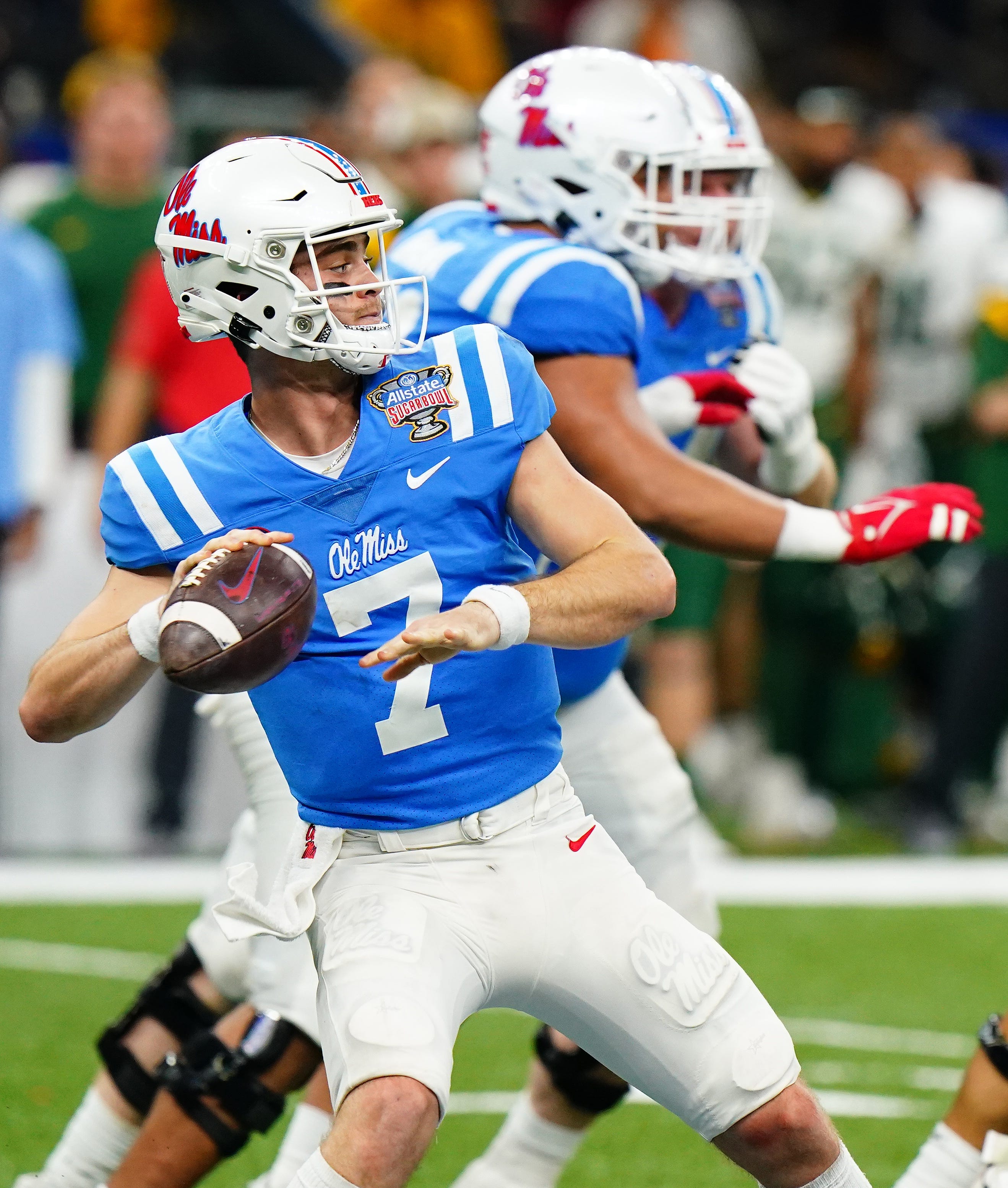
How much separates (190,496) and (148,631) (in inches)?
→ 9.9

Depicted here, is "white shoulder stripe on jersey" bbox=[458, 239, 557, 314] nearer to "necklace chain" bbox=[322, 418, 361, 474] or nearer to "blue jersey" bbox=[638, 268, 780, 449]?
"blue jersey" bbox=[638, 268, 780, 449]

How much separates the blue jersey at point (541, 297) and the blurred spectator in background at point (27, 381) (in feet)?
10.4

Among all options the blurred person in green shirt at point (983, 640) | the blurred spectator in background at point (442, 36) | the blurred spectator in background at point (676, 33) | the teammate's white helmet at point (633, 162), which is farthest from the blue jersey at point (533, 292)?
the blurred spectator in background at point (442, 36)

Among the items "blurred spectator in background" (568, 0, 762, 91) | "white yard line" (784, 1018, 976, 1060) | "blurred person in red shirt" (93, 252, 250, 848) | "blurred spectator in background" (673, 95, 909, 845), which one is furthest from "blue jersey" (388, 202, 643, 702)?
"blurred spectator in background" (568, 0, 762, 91)

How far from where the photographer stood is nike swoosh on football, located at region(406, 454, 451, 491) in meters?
2.92

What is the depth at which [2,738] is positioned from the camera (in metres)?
7.36

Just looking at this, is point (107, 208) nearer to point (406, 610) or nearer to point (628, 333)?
point (628, 333)

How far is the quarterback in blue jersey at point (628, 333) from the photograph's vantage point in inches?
139

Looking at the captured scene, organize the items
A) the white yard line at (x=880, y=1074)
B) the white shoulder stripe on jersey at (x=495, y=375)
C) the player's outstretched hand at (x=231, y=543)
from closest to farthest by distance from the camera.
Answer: the player's outstretched hand at (x=231, y=543) → the white shoulder stripe on jersey at (x=495, y=375) → the white yard line at (x=880, y=1074)

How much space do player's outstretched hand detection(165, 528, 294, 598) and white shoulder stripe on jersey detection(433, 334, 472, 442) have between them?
0.32 meters

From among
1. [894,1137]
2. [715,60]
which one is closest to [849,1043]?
[894,1137]

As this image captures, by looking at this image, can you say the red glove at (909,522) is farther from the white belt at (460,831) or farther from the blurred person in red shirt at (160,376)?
the blurred person in red shirt at (160,376)

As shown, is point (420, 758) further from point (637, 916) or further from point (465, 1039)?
point (465, 1039)

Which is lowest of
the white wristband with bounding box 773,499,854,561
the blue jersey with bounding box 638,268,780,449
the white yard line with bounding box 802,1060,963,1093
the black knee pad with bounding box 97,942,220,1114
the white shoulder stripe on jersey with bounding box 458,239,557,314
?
the white yard line with bounding box 802,1060,963,1093
